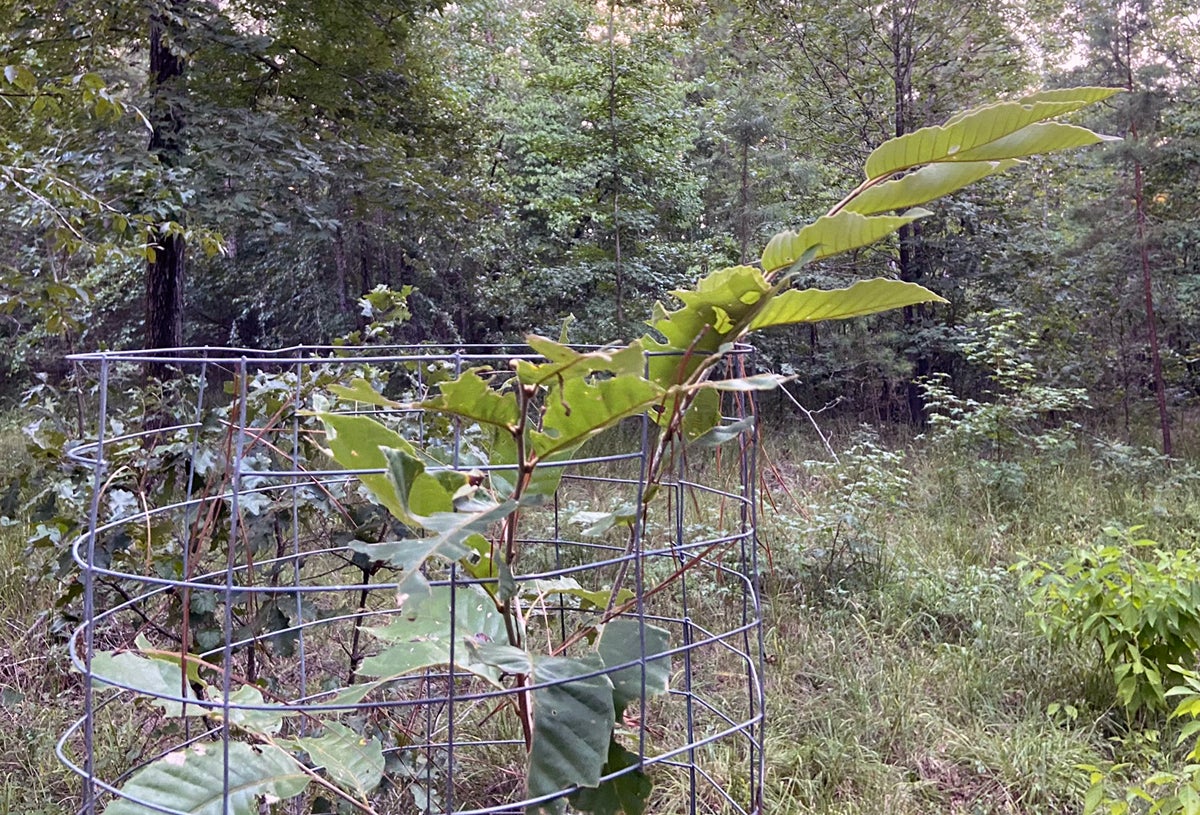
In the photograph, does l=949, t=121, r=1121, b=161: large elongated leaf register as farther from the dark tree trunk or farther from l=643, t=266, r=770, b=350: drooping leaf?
the dark tree trunk

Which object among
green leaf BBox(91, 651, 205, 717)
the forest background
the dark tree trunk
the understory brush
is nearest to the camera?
green leaf BBox(91, 651, 205, 717)

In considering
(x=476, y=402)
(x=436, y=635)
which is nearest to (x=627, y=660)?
(x=436, y=635)

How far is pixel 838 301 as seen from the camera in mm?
800

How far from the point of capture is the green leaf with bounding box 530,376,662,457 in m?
0.73

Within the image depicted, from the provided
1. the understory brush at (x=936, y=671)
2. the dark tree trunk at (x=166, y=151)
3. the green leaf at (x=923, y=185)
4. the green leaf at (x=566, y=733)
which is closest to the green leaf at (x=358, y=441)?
the green leaf at (x=566, y=733)

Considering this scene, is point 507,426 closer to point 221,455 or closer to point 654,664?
point 654,664

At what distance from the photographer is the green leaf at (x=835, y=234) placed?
28.3 inches

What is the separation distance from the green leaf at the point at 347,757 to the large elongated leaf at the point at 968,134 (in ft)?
2.77

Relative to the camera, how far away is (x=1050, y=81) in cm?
742

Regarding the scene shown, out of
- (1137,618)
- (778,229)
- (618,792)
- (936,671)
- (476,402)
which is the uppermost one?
(778,229)

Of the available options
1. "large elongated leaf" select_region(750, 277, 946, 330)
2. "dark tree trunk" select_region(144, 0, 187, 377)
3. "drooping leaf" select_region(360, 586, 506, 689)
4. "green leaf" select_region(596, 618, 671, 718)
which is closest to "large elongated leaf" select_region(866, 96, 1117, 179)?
"large elongated leaf" select_region(750, 277, 946, 330)

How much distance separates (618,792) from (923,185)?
2.27 feet

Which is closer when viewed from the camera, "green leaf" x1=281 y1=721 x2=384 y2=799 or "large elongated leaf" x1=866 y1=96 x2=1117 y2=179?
"large elongated leaf" x1=866 y1=96 x2=1117 y2=179

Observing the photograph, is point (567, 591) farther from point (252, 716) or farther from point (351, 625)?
point (351, 625)
